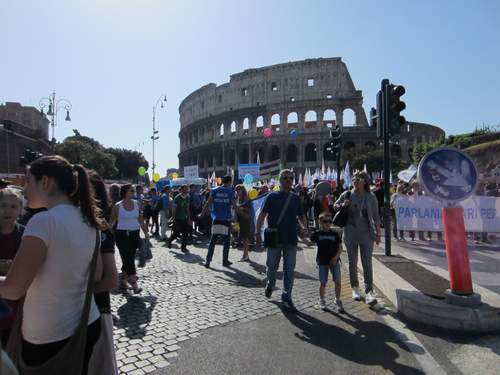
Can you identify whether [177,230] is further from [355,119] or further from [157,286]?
[355,119]

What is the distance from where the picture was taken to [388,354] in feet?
12.1

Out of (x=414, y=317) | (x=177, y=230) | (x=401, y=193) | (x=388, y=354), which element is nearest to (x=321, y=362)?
(x=388, y=354)

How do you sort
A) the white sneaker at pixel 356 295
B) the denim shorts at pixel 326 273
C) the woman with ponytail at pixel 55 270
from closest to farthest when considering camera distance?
1. the woman with ponytail at pixel 55 270
2. the denim shorts at pixel 326 273
3. the white sneaker at pixel 356 295

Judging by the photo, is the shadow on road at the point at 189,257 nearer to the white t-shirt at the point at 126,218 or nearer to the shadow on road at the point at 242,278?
the shadow on road at the point at 242,278

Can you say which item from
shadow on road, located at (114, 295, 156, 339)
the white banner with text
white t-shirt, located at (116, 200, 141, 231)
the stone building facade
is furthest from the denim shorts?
the stone building facade

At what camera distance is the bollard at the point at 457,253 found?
4.52 m

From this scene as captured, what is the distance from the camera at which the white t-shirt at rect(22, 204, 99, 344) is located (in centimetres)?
186

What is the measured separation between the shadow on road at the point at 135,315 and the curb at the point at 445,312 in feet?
10.1

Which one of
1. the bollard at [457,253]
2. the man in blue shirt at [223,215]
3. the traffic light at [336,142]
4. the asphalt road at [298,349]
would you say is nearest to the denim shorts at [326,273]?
the asphalt road at [298,349]

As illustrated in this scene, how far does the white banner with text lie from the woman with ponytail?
9.94 metres

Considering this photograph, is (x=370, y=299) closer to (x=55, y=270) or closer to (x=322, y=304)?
(x=322, y=304)

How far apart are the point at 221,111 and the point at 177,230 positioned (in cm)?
6648

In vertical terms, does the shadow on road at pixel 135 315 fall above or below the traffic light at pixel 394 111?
below

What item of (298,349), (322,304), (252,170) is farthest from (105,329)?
(252,170)
